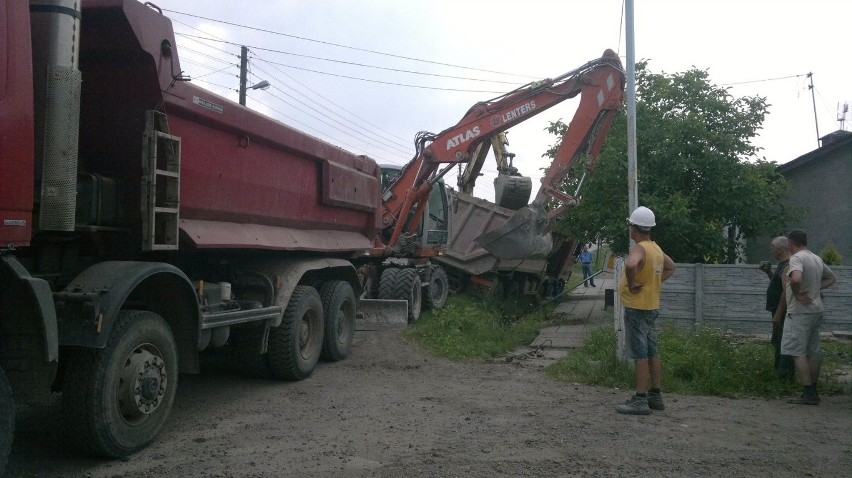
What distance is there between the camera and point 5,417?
12.5 ft

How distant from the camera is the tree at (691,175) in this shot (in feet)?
38.0

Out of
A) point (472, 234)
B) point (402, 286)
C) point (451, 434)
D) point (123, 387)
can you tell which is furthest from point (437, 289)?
point (123, 387)

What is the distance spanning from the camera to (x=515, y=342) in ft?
35.0

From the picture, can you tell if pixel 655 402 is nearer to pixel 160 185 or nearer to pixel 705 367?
pixel 705 367

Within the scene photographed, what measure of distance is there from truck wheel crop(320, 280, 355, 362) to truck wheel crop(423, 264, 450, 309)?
13.0 feet

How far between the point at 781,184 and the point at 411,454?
1000cm

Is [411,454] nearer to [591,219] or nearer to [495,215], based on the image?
[591,219]

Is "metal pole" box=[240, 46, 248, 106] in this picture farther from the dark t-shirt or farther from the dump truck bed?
the dark t-shirt

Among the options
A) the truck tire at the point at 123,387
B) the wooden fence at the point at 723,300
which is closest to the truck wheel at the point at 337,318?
the truck tire at the point at 123,387

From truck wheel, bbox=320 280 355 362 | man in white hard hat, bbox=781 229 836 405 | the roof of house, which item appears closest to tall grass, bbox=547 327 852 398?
man in white hard hat, bbox=781 229 836 405

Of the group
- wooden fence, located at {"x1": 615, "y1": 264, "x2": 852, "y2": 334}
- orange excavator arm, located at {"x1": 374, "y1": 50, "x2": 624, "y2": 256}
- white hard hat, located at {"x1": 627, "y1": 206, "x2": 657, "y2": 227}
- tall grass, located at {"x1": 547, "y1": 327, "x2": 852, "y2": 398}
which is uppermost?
orange excavator arm, located at {"x1": 374, "y1": 50, "x2": 624, "y2": 256}

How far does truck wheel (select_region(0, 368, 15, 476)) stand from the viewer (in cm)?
380

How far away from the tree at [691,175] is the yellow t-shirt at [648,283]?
4.91m

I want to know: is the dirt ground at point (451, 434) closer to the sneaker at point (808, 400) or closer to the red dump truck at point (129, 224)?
the sneaker at point (808, 400)
